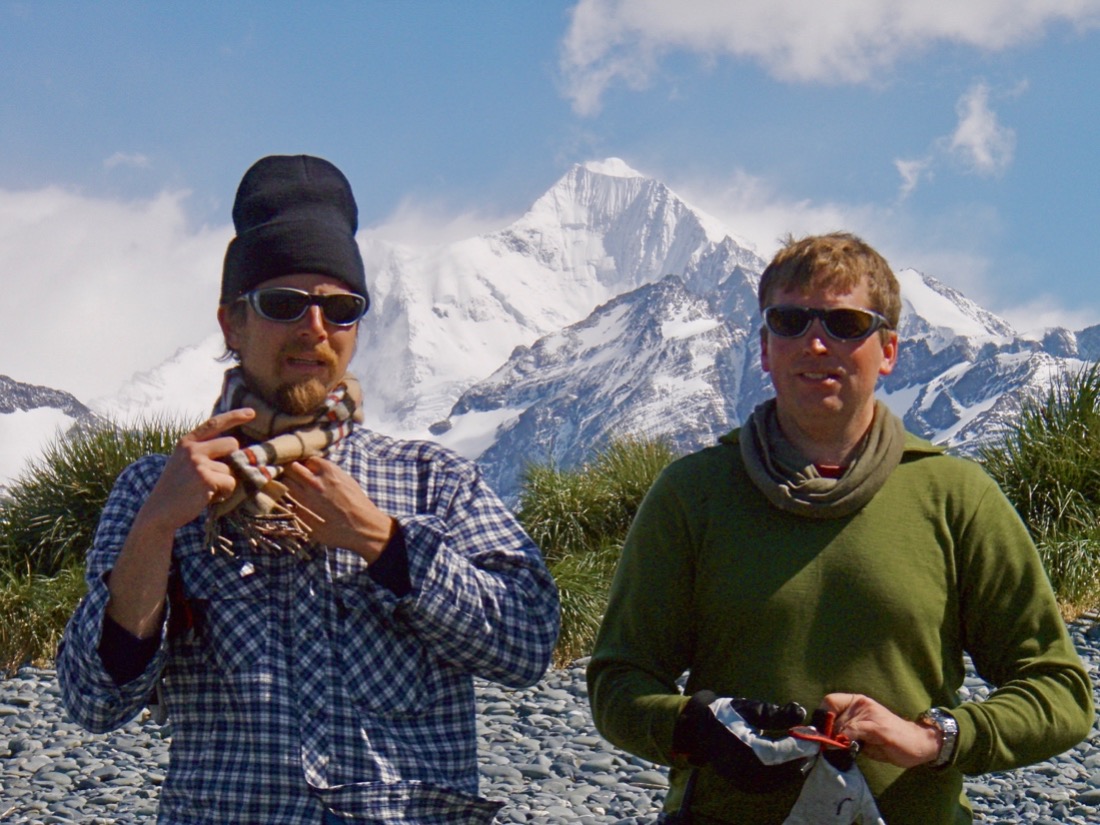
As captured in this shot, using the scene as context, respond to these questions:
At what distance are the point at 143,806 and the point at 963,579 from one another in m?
5.23

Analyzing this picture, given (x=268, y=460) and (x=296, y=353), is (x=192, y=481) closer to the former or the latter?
(x=268, y=460)

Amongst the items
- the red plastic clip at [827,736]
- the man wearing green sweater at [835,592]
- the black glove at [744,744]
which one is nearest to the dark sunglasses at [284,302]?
the man wearing green sweater at [835,592]

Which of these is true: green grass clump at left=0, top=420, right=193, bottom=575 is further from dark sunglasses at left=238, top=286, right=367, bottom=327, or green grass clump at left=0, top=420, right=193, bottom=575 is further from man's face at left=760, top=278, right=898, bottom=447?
man's face at left=760, top=278, right=898, bottom=447

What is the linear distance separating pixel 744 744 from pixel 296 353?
3.66ft

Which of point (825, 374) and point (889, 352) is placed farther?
point (889, 352)

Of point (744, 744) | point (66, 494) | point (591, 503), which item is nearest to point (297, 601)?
point (744, 744)

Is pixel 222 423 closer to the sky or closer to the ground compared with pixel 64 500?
closer to the ground

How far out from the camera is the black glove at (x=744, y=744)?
2289 millimetres

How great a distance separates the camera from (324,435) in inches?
102

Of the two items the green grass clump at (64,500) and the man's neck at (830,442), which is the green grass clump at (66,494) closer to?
the green grass clump at (64,500)

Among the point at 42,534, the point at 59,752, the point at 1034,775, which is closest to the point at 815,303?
the point at 1034,775

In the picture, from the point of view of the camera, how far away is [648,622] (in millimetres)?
2559

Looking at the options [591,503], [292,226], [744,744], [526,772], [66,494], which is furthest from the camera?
[591,503]

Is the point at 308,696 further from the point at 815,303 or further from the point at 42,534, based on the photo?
the point at 42,534
